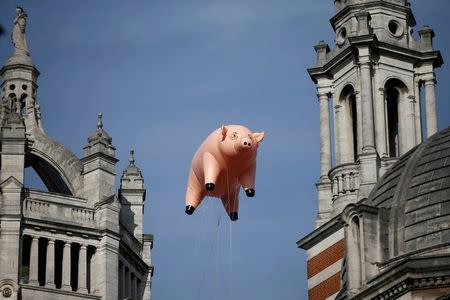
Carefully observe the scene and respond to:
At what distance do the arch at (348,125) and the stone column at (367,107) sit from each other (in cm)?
108

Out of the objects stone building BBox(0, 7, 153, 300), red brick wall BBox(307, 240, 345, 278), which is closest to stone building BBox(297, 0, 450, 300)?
red brick wall BBox(307, 240, 345, 278)

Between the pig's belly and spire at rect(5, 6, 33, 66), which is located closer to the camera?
the pig's belly

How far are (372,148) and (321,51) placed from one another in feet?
20.5

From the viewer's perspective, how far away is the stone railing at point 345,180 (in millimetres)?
71938

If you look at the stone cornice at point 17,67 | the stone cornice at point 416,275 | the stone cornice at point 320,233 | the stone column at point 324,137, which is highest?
the stone cornice at point 17,67

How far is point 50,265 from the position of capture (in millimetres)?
77188

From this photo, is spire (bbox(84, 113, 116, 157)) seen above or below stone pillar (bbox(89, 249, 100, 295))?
above

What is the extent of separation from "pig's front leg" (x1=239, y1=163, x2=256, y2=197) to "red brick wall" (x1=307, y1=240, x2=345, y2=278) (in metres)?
Answer: 12.9

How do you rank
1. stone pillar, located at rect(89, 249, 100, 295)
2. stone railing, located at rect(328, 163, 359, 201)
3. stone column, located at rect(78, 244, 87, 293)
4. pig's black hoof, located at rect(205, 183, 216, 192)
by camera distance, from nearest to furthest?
pig's black hoof, located at rect(205, 183, 216, 192) < stone railing, located at rect(328, 163, 359, 201) < stone column, located at rect(78, 244, 87, 293) < stone pillar, located at rect(89, 249, 100, 295)

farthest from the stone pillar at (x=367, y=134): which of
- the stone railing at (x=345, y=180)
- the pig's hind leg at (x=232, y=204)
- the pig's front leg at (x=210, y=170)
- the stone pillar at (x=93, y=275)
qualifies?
the pig's front leg at (x=210, y=170)

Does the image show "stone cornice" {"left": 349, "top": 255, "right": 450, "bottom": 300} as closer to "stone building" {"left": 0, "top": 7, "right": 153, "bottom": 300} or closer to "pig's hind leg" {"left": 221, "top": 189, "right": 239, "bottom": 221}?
"pig's hind leg" {"left": 221, "top": 189, "right": 239, "bottom": 221}

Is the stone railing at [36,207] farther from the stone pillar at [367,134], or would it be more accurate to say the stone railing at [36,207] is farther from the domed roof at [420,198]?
the domed roof at [420,198]

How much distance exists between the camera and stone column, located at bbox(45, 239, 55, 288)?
76750mm

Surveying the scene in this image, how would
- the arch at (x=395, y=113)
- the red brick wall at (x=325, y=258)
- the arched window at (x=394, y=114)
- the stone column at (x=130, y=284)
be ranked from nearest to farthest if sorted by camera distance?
the red brick wall at (x=325, y=258), the arch at (x=395, y=113), the arched window at (x=394, y=114), the stone column at (x=130, y=284)
